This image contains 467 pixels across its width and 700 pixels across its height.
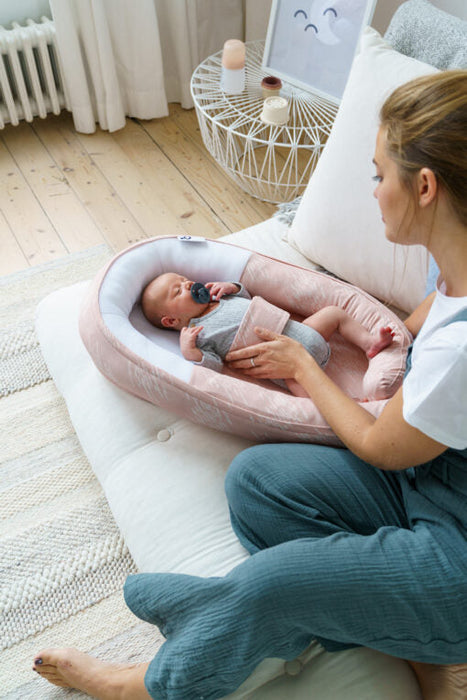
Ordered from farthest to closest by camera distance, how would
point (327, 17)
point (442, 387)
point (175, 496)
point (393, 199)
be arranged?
point (327, 17) → point (175, 496) → point (393, 199) → point (442, 387)

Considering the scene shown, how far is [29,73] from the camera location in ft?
8.05

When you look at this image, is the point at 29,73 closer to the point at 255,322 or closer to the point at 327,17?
the point at 327,17

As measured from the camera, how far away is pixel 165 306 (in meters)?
1.54

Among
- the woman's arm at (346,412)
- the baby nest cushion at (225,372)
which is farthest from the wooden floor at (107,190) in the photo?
the woman's arm at (346,412)

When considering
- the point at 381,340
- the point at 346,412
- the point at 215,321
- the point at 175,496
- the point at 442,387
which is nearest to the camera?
the point at 442,387

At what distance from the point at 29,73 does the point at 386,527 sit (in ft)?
7.32

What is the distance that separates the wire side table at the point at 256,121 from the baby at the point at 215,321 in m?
0.63

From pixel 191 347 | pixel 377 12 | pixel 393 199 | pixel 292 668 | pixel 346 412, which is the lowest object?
pixel 292 668

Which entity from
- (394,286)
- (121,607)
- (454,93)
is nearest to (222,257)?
(394,286)

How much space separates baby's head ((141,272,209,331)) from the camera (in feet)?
5.03

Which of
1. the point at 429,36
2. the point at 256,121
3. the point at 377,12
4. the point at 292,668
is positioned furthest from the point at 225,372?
the point at 377,12

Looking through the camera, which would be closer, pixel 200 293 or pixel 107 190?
pixel 200 293

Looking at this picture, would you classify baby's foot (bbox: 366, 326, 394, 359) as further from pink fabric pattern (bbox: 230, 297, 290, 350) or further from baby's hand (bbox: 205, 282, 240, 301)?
baby's hand (bbox: 205, 282, 240, 301)

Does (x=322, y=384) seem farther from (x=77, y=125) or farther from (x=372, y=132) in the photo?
(x=77, y=125)
